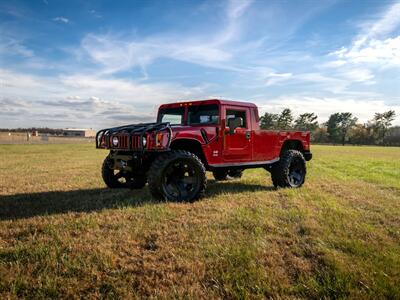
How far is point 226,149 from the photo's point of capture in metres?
6.80

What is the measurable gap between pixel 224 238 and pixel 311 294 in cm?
139

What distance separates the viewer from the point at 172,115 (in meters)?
7.53

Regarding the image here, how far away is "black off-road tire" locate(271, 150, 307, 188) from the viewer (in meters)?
7.80

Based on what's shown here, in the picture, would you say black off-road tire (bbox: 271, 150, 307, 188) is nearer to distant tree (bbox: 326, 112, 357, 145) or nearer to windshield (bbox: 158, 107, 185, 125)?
windshield (bbox: 158, 107, 185, 125)

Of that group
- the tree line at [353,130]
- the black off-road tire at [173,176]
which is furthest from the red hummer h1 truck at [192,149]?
the tree line at [353,130]

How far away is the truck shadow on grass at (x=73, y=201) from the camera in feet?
17.4

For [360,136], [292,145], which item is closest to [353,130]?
[360,136]

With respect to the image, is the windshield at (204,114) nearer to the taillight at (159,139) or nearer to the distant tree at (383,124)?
the taillight at (159,139)

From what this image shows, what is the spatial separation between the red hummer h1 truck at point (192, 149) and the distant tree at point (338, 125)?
85.0 meters

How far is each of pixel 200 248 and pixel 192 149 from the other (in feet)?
10.6

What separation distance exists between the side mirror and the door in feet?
0.35

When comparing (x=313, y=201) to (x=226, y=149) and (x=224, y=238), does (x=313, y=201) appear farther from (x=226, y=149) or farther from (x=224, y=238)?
(x=224, y=238)

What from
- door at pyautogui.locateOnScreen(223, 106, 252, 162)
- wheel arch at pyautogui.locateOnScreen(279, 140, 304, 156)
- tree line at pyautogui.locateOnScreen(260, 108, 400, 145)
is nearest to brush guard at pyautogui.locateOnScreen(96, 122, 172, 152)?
→ door at pyautogui.locateOnScreen(223, 106, 252, 162)

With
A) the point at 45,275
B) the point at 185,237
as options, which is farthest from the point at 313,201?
the point at 45,275
